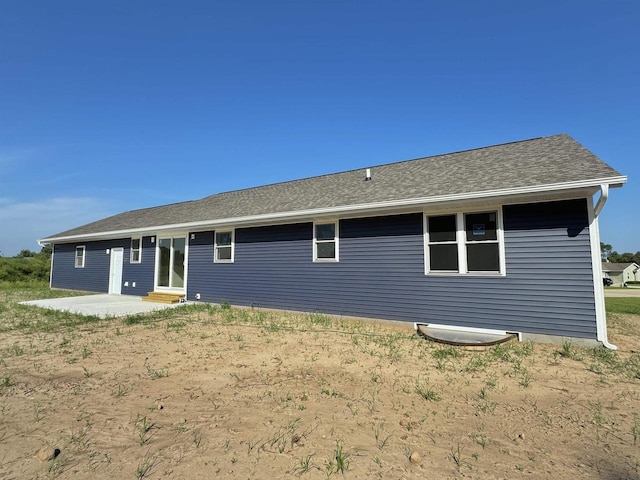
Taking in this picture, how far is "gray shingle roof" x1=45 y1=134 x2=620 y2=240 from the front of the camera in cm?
684

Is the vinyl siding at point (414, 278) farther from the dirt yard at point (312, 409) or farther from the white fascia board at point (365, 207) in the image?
the dirt yard at point (312, 409)

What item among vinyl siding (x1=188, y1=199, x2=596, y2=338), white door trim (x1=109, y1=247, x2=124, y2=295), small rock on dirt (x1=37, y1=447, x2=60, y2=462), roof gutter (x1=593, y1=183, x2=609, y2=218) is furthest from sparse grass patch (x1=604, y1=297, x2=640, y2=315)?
white door trim (x1=109, y1=247, x2=124, y2=295)

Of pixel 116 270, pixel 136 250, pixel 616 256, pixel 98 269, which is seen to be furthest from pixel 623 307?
pixel 616 256

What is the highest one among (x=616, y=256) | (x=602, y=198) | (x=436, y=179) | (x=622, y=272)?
(x=436, y=179)

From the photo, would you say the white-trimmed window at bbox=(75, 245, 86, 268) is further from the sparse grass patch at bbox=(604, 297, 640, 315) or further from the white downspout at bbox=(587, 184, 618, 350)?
the sparse grass patch at bbox=(604, 297, 640, 315)

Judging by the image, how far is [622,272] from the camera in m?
64.2

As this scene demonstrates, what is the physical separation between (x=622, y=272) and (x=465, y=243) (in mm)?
80699

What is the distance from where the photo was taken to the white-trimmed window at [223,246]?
1168 cm

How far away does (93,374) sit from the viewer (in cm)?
469

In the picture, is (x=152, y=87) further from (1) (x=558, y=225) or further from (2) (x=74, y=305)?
(1) (x=558, y=225)

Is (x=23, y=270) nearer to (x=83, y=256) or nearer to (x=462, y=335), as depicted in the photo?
(x=83, y=256)

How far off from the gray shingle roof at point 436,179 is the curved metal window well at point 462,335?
9.86ft

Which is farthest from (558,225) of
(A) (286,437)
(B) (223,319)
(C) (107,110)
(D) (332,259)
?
(C) (107,110)

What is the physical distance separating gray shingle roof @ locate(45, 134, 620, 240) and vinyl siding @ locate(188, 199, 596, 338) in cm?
58
